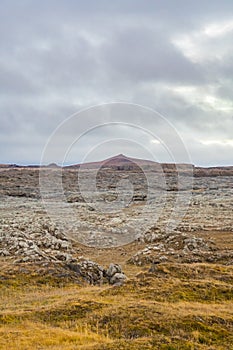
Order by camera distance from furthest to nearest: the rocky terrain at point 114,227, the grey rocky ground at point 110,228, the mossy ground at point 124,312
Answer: the rocky terrain at point 114,227 < the grey rocky ground at point 110,228 < the mossy ground at point 124,312

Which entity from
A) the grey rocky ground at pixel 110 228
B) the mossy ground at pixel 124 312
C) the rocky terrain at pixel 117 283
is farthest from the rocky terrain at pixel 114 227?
the mossy ground at pixel 124 312

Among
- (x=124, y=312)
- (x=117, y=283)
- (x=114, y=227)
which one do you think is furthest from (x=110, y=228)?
(x=124, y=312)

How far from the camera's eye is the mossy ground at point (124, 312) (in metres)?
12.8

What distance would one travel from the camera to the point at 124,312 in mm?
15258

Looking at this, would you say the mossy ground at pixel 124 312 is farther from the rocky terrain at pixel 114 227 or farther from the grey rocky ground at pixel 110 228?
the rocky terrain at pixel 114 227

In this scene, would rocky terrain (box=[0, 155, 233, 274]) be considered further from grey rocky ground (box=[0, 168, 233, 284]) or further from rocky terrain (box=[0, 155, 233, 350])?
rocky terrain (box=[0, 155, 233, 350])

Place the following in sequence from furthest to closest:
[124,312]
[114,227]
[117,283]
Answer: [114,227], [117,283], [124,312]

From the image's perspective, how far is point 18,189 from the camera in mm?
86000

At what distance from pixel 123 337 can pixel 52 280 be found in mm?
9040

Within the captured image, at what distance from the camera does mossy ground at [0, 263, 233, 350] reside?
12.8 meters

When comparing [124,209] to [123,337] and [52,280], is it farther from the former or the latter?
[123,337]

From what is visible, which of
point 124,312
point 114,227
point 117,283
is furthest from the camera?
point 114,227

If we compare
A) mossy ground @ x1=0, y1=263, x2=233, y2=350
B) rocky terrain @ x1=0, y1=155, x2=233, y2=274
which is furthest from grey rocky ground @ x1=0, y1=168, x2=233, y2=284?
mossy ground @ x1=0, y1=263, x2=233, y2=350

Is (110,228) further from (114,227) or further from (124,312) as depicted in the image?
(124,312)
